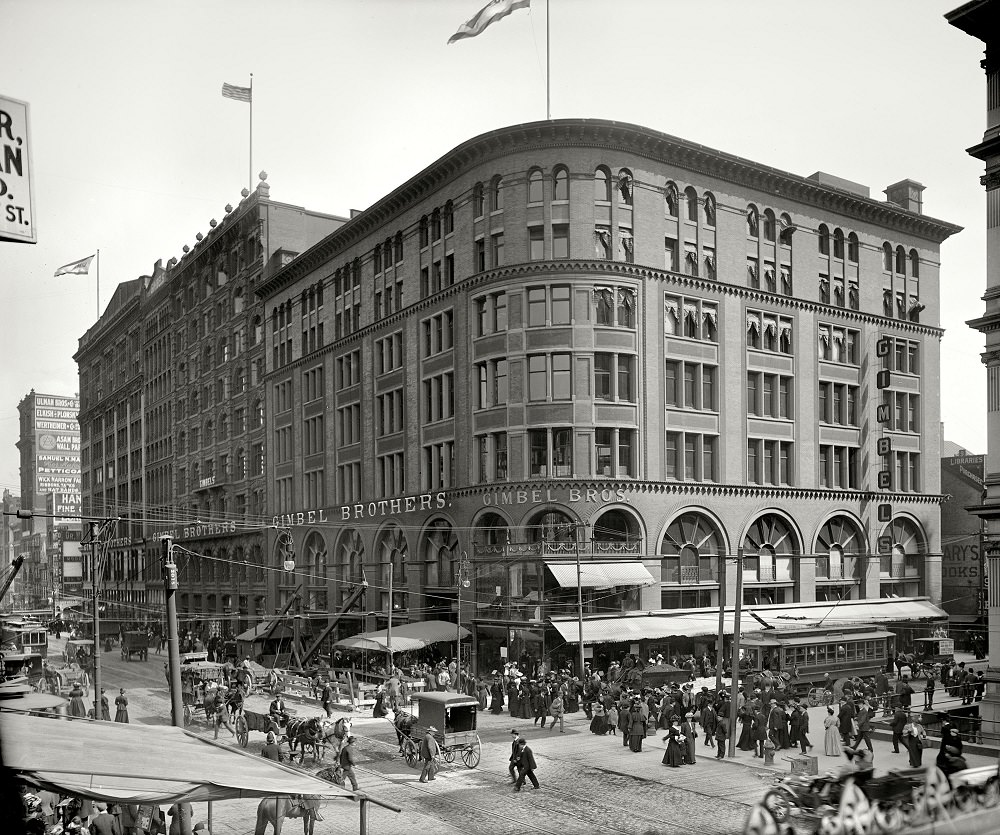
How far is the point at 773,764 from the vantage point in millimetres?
26766

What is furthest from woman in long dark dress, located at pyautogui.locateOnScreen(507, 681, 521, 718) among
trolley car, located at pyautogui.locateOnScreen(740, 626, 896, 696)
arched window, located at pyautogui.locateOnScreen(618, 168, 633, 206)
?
arched window, located at pyautogui.locateOnScreen(618, 168, 633, 206)

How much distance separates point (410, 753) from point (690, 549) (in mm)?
25342

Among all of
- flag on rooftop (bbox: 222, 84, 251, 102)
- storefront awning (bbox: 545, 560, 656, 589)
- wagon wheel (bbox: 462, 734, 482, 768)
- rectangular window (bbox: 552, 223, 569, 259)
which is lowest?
wagon wheel (bbox: 462, 734, 482, 768)

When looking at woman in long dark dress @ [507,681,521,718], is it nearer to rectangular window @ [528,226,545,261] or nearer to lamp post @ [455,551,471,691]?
Result: lamp post @ [455,551,471,691]

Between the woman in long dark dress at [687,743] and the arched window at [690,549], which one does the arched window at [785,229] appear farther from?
the woman in long dark dress at [687,743]

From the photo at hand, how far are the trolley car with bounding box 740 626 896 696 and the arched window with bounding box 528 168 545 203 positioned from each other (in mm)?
23479

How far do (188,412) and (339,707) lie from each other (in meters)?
57.8

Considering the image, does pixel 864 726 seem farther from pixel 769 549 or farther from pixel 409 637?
pixel 769 549

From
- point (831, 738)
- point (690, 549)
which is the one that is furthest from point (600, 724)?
point (690, 549)

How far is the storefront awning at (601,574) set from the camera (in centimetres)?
4509

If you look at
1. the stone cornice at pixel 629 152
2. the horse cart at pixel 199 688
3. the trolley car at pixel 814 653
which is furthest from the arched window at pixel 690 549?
the horse cart at pixel 199 688

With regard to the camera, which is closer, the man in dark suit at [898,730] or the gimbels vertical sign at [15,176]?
the gimbels vertical sign at [15,176]

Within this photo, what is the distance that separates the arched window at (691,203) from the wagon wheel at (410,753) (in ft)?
109

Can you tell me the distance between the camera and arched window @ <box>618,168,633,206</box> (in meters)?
A: 49.1
